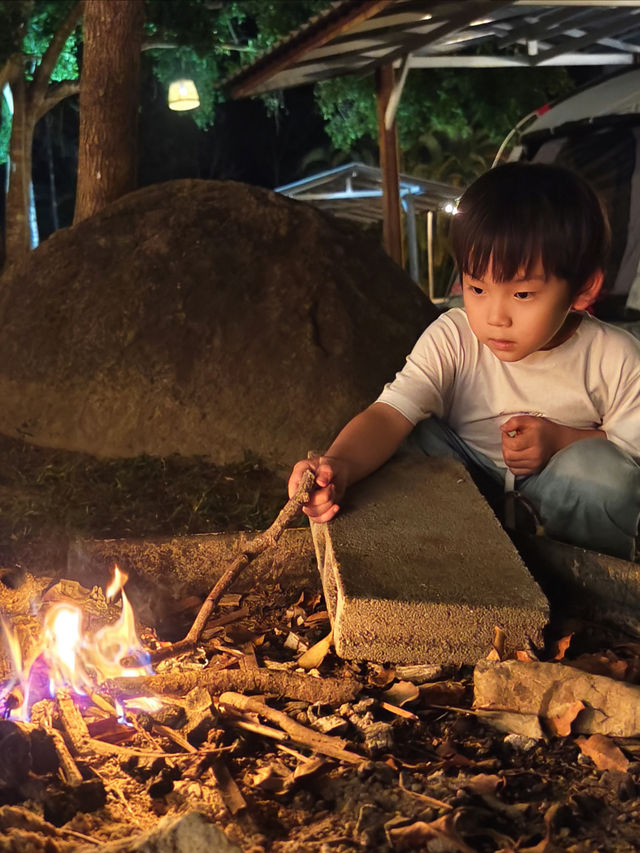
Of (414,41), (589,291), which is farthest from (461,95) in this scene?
(589,291)

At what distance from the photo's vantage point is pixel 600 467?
264 centimetres

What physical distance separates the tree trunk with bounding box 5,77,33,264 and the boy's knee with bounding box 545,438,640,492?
346 inches

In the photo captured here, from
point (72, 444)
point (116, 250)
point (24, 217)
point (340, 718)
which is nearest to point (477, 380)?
point (340, 718)

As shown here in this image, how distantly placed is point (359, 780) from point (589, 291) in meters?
1.62

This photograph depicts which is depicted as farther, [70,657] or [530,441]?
[530,441]

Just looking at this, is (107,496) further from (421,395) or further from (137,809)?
(137,809)

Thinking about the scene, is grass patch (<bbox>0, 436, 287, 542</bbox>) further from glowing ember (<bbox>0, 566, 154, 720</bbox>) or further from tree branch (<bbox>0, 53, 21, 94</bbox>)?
tree branch (<bbox>0, 53, 21, 94</bbox>)

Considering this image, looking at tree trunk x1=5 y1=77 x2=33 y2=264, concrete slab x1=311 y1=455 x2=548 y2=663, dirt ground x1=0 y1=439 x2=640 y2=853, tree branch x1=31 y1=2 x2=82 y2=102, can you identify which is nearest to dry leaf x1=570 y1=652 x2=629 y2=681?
dirt ground x1=0 y1=439 x2=640 y2=853

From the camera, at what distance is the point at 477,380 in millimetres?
2977

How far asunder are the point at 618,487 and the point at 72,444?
2.70 metres

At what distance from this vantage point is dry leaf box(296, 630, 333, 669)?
7.50 ft

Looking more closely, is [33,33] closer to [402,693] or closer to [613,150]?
[613,150]

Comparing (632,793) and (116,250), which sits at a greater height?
(116,250)

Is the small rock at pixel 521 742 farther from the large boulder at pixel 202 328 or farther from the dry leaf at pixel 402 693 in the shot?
the large boulder at pixel 202 328
